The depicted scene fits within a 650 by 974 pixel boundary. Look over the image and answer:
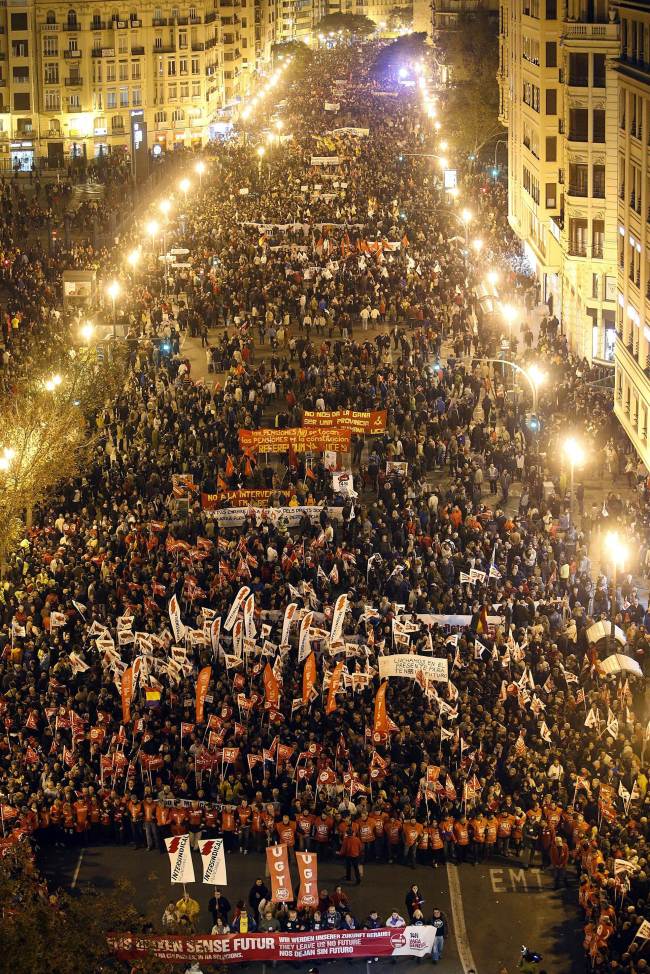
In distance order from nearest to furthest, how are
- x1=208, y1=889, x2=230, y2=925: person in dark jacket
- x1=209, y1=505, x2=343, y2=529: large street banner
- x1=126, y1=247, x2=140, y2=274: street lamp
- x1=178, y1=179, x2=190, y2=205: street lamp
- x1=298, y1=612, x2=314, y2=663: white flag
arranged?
x1=208, y1=889, x2=230, y2=925: person in dark jacket → x1=298, y1=612, x2=314, y2=663: white flag → x1=209, y1=505, x2=343, y2=529: large street banner → x1=126, y1=247, x2=140, y2=274: street lamp → x1=178, y1=179, x2=190, y2=205: street lamp

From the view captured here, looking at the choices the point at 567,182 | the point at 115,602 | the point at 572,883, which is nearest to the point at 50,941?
the point at 572,883

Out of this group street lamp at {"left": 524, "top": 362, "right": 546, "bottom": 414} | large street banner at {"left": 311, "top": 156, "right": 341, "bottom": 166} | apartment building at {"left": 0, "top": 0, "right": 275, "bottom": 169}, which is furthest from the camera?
apartment building at {"left": 0, "top": 0, "right": 275, "bottom": 169}

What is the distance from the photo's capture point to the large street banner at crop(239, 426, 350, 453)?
4528cm

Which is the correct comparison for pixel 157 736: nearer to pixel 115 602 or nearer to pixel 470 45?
pixel 115 602

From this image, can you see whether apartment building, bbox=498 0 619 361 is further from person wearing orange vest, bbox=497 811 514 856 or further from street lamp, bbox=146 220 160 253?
person wearing orange vest, bbox=497 811 514 856

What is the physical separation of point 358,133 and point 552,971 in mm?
102380

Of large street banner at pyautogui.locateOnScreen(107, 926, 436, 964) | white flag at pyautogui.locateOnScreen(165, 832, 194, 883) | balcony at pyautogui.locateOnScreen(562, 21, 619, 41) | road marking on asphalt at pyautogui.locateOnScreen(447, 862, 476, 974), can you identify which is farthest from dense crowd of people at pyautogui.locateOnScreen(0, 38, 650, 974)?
balcony at pyautogui.locateOnScreen(562, 21, 619, 41)

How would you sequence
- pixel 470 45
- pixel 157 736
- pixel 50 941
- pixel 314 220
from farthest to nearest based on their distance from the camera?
pixel 470 45 → pixel 314 220 → pixel 157 736 → pixel 50 941

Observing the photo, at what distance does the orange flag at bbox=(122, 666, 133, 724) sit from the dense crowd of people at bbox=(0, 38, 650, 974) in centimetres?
18

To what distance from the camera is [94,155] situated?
118 m

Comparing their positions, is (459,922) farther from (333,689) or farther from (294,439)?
(294,439)

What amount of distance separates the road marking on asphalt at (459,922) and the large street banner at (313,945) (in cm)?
58

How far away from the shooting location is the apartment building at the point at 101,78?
115 meters

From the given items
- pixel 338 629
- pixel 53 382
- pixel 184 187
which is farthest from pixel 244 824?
pixel 184 187
